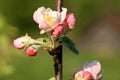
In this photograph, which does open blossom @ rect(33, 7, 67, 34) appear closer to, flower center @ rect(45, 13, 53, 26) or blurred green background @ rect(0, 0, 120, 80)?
flower center @ rect(45, 13, 53, 26)

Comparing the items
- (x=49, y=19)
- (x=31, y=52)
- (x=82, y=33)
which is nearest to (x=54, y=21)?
(x=49, y=19)

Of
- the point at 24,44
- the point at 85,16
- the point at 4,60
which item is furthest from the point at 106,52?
the point at 24,44

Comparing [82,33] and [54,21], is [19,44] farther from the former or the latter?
[82,33]

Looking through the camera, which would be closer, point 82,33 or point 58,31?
point 58,31

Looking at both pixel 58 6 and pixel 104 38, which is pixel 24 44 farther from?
pixel 104 38

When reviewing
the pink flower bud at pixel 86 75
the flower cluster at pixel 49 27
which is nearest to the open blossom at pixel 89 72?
the pink flower bud at pixel 86 75

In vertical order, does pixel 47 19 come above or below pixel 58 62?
above
